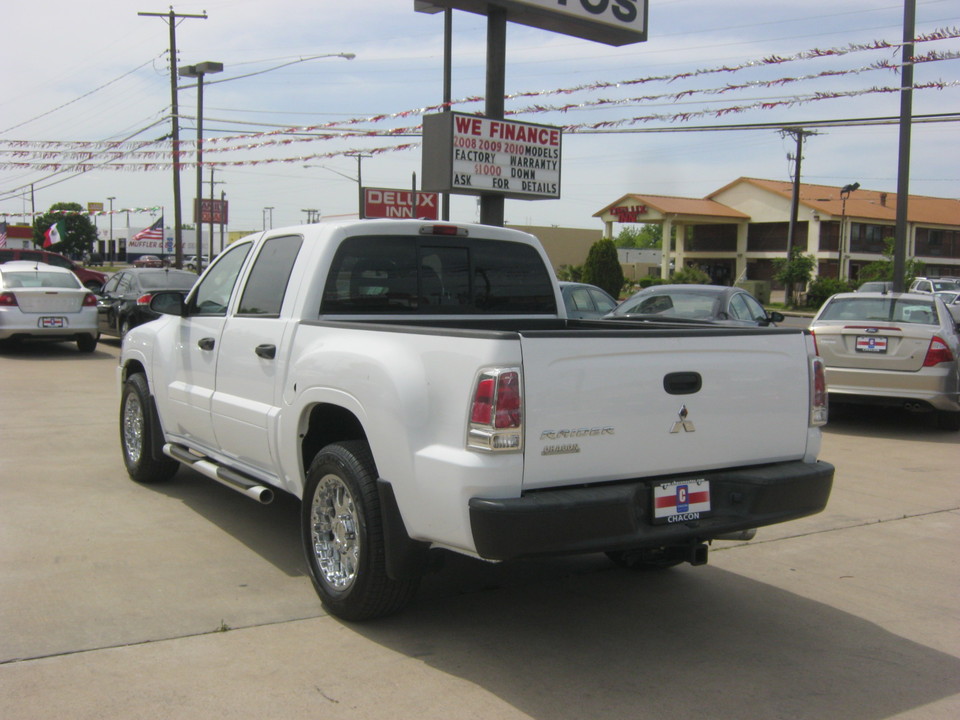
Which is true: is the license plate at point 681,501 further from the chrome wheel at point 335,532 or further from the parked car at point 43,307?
the parked car at point 43,307

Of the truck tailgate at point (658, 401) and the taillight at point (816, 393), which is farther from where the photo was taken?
the taillight at point (816, 393)

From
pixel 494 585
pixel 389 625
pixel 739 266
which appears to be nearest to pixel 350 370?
pixel 389 625

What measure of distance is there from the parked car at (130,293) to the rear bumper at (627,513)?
14.6 metres

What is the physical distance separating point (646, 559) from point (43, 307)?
46.8 feet

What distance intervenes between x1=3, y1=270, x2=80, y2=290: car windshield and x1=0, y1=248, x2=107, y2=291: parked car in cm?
944

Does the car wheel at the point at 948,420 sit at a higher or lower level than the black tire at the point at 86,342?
lower

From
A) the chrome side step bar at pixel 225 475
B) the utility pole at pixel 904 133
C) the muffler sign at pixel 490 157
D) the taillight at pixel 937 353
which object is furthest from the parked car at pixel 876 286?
the chrome side step bar at pixel 225 475

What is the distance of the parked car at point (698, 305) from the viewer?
1291cm

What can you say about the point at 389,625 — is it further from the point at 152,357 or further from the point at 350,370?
the point at 152,357

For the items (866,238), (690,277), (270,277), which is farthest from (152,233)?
(270,277)

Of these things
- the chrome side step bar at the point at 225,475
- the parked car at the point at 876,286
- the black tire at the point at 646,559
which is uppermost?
the parked car at the point at 876,286

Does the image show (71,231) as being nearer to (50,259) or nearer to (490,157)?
(50,259)

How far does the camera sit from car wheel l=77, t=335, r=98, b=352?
680 inches

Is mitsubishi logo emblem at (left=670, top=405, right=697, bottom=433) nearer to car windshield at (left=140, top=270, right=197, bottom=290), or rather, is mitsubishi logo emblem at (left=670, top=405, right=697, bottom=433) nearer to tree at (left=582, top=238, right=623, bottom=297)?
car windshield at (left=140, top=270, right=197, bottom=290)
